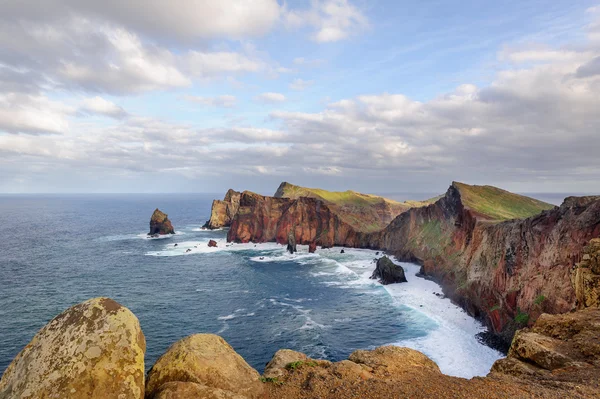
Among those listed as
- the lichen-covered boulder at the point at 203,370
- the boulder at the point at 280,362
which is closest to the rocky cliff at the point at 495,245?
the boulder at the point at 280,362

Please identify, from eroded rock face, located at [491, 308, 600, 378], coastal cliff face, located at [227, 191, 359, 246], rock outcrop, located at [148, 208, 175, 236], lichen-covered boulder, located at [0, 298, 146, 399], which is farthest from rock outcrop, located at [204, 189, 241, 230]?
lichen-covered boulder, located at [0, 298, 146, 399]

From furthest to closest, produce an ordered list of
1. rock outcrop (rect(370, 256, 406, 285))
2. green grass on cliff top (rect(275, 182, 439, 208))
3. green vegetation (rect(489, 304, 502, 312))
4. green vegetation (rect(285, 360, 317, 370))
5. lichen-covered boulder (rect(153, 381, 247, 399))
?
1. green grass on cliff top (rect(275, 182, 439, 208))
2. rock outcrop (rect(370, 256, 406, 285))
3. green vegetation (rect(489, 304, 502, 312))
4. green vegetation (rect(285, 360, 317, 370))
5. lichen-covered boulder (rect(153, 381, 247, 399))

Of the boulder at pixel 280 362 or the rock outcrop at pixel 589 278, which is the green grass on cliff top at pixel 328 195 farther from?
the boulder at pixel 280 362

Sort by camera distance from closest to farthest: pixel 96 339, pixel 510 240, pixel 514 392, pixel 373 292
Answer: pixel 96 339
pixel 514 392
pixel 510 240
pixel 373 292

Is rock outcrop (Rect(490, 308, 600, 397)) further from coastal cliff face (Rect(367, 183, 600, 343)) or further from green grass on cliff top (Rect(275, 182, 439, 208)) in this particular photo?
green grass on cliff top (Rect(275, 182, 439, 208))

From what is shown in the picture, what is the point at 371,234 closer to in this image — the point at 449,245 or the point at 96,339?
the point at 449,245

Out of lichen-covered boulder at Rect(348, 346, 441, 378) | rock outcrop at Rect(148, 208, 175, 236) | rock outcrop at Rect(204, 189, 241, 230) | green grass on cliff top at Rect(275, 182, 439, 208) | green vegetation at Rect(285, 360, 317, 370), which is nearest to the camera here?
green vegetation at Rect(285, 360, 317, 370)

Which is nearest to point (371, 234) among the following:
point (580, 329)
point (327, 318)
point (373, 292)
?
point (373, 292)

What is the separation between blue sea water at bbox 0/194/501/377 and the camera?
39.9 meters

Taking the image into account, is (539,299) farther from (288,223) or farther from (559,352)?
(288,223)

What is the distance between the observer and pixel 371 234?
110188 millimetres

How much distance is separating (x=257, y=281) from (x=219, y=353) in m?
58.7

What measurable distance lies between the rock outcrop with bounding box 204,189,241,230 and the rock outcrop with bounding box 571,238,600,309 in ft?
462

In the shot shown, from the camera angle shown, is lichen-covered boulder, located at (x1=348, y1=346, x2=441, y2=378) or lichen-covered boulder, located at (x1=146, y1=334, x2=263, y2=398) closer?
lichen-covered boulder, located at (x1=146, y1=334, x2=263, y2=398)
